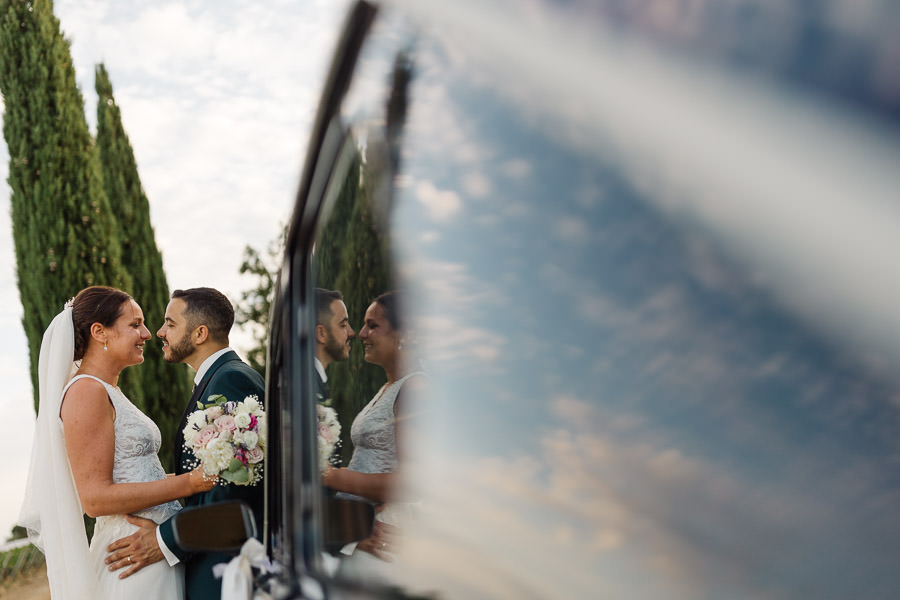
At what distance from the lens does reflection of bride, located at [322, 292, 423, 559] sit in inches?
Answer: 37.7

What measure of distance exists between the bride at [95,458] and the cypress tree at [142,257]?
5734 mm

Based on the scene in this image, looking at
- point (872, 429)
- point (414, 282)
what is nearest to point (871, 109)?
point (872, 429)

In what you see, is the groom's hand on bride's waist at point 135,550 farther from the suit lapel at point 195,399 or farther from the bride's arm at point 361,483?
the bride's arm at point 361,483

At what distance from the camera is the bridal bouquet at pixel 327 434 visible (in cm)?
128

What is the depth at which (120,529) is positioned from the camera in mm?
3039

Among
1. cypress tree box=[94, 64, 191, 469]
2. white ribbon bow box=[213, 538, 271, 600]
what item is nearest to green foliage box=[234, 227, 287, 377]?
cypress tree box=[94, 64, 191, 469]

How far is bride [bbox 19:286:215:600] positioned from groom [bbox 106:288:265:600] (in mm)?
51

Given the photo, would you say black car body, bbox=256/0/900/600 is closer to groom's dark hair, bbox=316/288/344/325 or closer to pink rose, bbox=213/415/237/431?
groom's dark hair, bbox=316/288/344/325

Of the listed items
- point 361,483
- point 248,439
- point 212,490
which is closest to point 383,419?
point 361,483

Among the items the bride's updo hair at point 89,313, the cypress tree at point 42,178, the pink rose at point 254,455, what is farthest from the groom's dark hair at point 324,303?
the cypress tree at point 42,178

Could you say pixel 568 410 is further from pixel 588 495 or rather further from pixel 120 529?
pixel 120 529

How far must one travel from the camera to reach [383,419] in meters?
1.03

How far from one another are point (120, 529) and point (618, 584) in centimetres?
293

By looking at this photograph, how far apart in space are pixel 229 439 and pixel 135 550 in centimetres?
65
